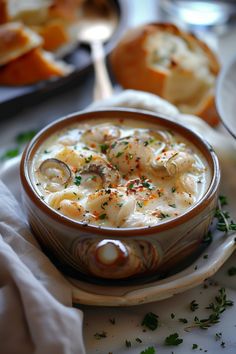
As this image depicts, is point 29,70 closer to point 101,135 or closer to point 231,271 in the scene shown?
point 101,135

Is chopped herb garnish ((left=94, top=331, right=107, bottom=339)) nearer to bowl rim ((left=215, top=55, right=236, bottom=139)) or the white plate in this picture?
the white plate

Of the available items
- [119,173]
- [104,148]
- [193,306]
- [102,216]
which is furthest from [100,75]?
[193,306]

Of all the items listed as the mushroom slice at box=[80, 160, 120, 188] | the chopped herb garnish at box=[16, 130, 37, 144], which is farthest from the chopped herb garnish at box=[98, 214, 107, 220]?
the chopped herb garnish at box=[16, 130, 37, 144]

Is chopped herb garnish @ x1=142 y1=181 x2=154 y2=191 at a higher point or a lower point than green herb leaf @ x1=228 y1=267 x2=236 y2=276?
higher

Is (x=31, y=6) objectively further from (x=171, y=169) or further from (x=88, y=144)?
(x=171, y=169)

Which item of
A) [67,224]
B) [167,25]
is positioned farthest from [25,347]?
[167,25]

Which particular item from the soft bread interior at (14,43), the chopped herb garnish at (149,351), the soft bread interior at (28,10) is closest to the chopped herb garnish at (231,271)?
the chopped herb garnish at (149,351)

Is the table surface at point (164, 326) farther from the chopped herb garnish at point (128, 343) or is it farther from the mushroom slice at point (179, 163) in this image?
the mushroom slice at point (179, 163)
